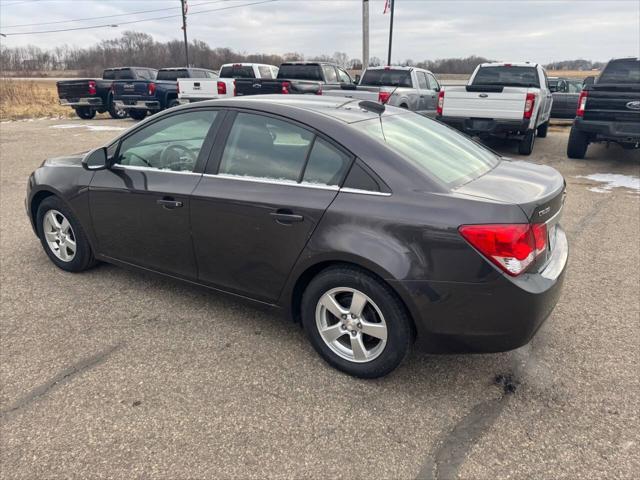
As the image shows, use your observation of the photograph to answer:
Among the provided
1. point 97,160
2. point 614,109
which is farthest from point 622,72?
point 97,160

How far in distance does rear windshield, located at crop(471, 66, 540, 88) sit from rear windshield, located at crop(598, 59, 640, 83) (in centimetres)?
150

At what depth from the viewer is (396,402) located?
2.69 m

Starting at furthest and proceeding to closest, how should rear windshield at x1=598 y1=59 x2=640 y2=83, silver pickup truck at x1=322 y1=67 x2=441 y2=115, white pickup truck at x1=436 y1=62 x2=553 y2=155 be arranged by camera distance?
silver pickup truck at x1=322 y1=67 x2=441 y2=115, rear windshield at x1=598 y1=59 x2=640 y2=83, white pickup truck at x1=436 y1=62 x2=553 y2=155

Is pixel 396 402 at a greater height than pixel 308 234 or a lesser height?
lesser

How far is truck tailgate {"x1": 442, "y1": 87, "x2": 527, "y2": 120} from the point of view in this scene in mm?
9508

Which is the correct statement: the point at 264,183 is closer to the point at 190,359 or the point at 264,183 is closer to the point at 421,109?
the point at 190,359

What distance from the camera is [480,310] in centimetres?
246

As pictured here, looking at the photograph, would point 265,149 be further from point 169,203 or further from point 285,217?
point 169,203

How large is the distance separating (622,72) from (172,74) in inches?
568

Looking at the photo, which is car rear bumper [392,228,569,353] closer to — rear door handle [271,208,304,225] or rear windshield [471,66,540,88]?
rear door handle [271,208,304,225]

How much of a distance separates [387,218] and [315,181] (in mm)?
531

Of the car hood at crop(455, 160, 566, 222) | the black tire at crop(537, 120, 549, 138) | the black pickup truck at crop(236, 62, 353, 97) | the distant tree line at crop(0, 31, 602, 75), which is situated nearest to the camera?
the car hood at crop(455, 160, 566, 222)

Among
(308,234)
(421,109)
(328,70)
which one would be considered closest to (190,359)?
(308,234)

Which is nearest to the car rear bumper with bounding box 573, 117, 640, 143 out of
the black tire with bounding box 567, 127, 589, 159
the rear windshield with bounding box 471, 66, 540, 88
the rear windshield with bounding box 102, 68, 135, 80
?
the black tire with bounding box 567, 127, 589, 159
